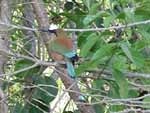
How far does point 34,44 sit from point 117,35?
59 cm

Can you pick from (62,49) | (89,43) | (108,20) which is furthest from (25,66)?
(108,20)

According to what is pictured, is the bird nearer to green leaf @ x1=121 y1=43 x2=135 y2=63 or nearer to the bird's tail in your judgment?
the bird's tail

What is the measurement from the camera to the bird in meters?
1.47

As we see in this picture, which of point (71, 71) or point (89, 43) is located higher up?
point (89, 43)

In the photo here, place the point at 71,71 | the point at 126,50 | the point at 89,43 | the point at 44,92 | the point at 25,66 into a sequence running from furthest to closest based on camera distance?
the point at 44,92, the point at 25,66, the point at 71,71, the point at 89,43, the point at 126,50

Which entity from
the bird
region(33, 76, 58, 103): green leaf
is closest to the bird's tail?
the bird

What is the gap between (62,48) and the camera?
5.11 feet

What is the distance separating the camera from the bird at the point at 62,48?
147cm

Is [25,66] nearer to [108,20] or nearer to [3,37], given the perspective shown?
[3,37]

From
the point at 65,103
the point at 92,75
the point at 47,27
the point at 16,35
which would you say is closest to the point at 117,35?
the point at 92,75

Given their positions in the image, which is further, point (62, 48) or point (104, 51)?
point (62, 48)

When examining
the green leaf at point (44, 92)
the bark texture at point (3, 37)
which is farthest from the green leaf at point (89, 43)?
the green leaf at point (44, 92)

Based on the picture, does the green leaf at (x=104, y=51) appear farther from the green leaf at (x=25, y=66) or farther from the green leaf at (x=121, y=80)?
the green leaf at (x=25, y=66)

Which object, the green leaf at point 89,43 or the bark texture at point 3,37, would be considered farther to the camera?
the bark texture at point 3,37
